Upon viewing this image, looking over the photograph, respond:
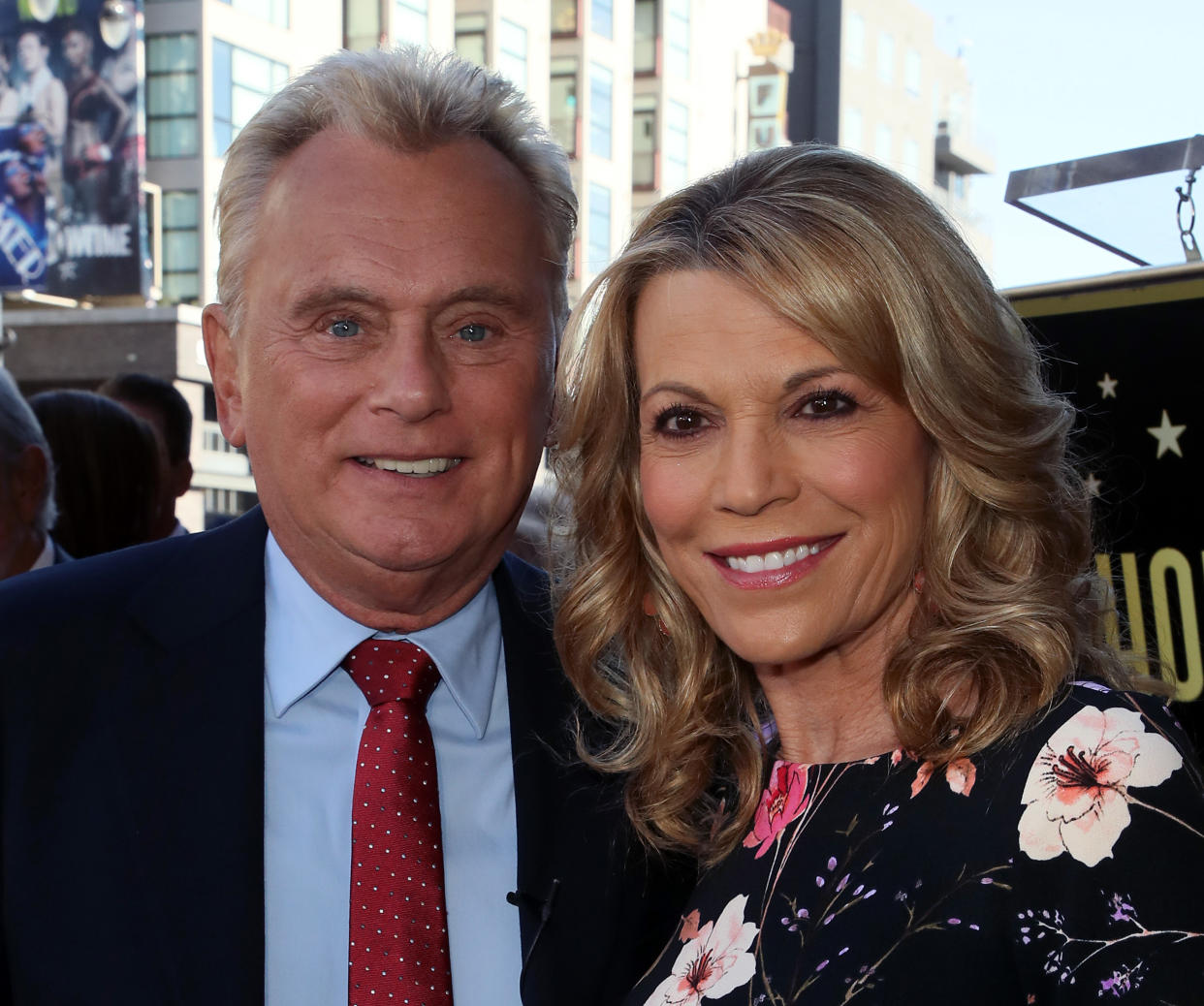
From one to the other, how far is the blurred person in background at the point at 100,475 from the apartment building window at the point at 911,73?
46127 millimetres

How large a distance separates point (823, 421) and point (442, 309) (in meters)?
0.67

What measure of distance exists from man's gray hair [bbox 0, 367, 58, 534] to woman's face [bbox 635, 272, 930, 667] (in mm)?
2457

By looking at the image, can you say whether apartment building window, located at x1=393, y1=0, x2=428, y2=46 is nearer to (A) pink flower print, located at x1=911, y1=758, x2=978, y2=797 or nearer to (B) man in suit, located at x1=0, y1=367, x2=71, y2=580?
(B) man in suit, located at x1=0, y1=367, x2=71, y2=580

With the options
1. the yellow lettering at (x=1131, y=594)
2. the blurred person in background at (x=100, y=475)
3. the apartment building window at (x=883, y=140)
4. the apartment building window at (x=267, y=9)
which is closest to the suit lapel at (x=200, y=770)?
the yellow lettering at (x=1131, y=594)

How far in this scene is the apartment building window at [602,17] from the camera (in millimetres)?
31875

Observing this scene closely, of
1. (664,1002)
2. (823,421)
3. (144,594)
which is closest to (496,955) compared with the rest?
(664,1002)

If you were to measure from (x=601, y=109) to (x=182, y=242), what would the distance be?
1134 centimetres

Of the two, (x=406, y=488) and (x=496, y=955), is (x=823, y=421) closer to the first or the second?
(x=406, y=488)

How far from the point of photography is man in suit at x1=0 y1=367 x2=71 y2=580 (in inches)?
154

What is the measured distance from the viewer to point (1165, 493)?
254 cm

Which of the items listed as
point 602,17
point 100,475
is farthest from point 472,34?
point 100,475

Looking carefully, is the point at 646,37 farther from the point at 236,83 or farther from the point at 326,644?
the point at 326,644

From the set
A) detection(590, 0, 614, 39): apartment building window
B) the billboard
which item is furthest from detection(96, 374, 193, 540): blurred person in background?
detection(590, 0, 614, 39): apartment building window

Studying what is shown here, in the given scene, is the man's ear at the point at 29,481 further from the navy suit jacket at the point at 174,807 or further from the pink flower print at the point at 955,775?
the pink flower print at the point at 955,775
